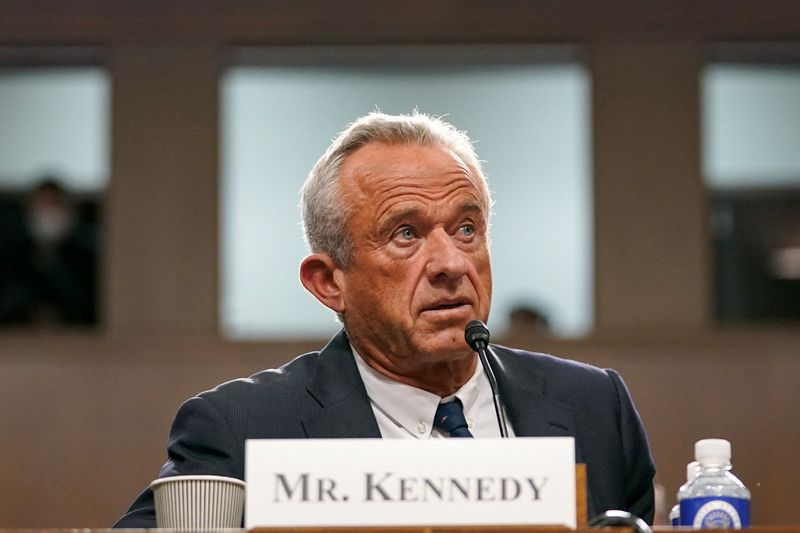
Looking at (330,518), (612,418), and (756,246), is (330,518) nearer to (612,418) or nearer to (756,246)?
(612,418)

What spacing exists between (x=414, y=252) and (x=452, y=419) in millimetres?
329

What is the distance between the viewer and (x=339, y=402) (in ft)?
8.45

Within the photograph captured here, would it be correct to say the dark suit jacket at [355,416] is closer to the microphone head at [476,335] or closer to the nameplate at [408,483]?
the microphone head at [476,335]

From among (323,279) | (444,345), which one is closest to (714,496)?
(444,345)

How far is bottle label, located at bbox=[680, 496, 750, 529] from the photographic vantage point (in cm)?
189

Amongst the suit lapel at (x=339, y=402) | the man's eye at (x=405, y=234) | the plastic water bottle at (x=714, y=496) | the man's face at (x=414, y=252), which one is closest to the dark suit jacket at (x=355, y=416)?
the suit lapel at (x=339, y=402)

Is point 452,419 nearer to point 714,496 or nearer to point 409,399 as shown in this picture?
point 409,399

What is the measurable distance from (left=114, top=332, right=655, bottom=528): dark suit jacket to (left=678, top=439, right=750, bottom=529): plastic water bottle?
516 mm

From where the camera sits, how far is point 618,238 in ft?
20.3

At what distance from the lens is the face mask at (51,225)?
629cm

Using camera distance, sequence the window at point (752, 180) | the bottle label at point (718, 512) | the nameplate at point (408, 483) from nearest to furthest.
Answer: the nameplate at point (408, 483) → the bottle label at point (718, 512) → the window at point (752, 180)

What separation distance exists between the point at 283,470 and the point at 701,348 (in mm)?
4679

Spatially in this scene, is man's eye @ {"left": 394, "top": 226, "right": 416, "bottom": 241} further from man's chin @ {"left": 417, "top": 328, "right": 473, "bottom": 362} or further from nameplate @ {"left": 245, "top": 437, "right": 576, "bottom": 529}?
nameplate @ {"left": 245, "top": 437, "right": 576, "bottom": 529}

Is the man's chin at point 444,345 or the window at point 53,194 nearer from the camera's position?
the man's chin at point 444,345
